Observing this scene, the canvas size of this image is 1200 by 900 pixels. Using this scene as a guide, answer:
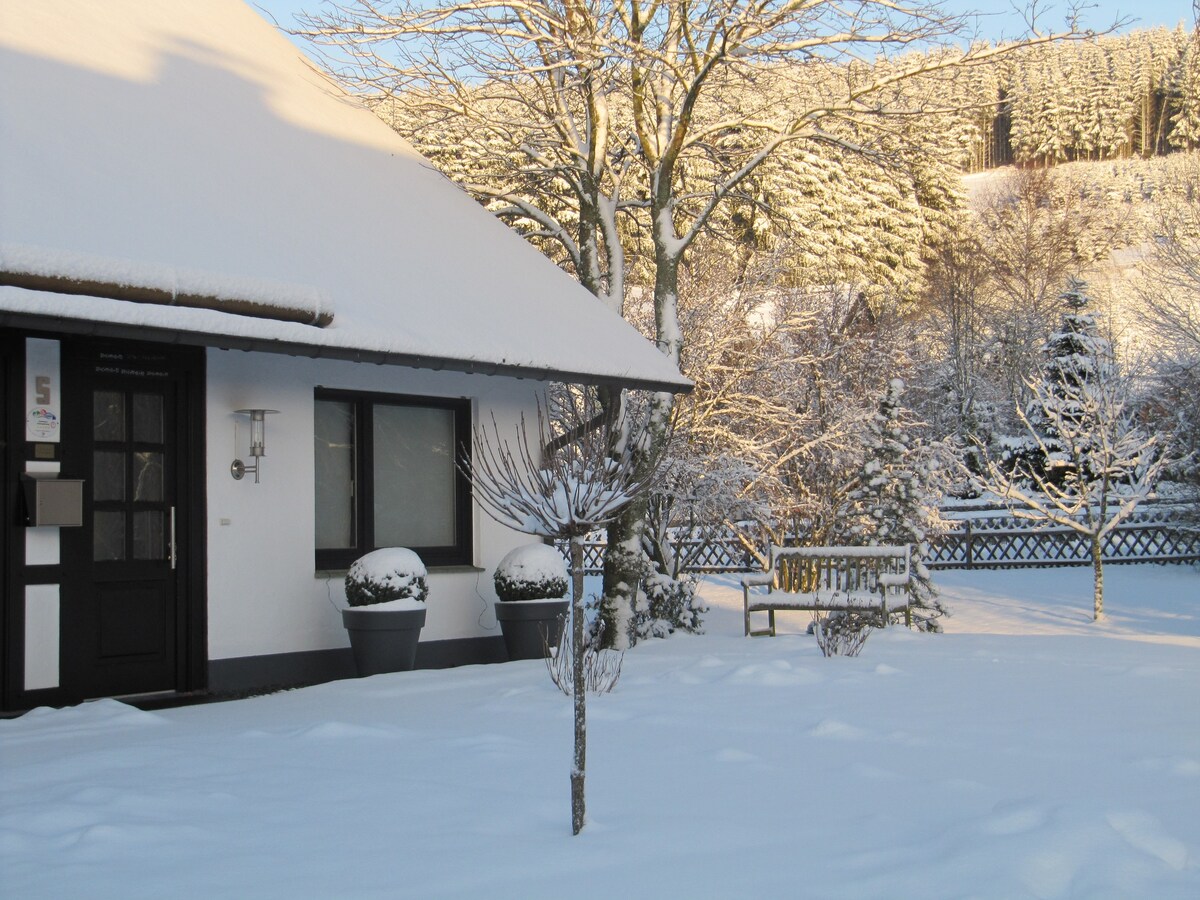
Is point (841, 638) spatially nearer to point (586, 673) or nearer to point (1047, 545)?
point (586, 673)

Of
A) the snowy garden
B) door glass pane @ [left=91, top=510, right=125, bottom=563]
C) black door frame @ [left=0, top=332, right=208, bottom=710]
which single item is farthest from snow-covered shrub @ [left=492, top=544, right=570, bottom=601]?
door glass pane @ [left=91, top=510, right=125, bottom=563]

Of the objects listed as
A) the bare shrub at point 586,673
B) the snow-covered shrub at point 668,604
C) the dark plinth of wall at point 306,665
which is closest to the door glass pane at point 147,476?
the dark plinth of wall at point 306,665

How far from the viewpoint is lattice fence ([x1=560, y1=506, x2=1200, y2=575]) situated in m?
22.2

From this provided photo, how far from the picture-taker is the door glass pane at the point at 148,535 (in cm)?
796

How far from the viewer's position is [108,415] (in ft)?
25.7

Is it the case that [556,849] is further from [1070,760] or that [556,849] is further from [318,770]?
[1070,760]

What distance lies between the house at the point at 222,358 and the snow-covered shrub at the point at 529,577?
375 millimetres

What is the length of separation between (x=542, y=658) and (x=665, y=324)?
3539 millimetres

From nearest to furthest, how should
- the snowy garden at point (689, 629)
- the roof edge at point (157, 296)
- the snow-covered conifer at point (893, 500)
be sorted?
the snowy garden at point (689, 629) → the roof edge at point (157, 296) → the snow-covered conifer at point (893, 500)

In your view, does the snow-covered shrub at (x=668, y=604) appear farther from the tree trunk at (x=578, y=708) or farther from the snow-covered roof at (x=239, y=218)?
the tree trunk at (x=578, y=708)

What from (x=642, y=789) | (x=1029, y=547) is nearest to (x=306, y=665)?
(x=642, y=789)

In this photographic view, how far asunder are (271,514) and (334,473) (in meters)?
0.84

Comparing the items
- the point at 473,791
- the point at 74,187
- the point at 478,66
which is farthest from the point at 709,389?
the point at 473,791

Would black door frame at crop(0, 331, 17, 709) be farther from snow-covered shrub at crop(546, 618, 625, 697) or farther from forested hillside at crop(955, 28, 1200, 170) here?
forested hillside at crop(955, 28, 1200, 170)
